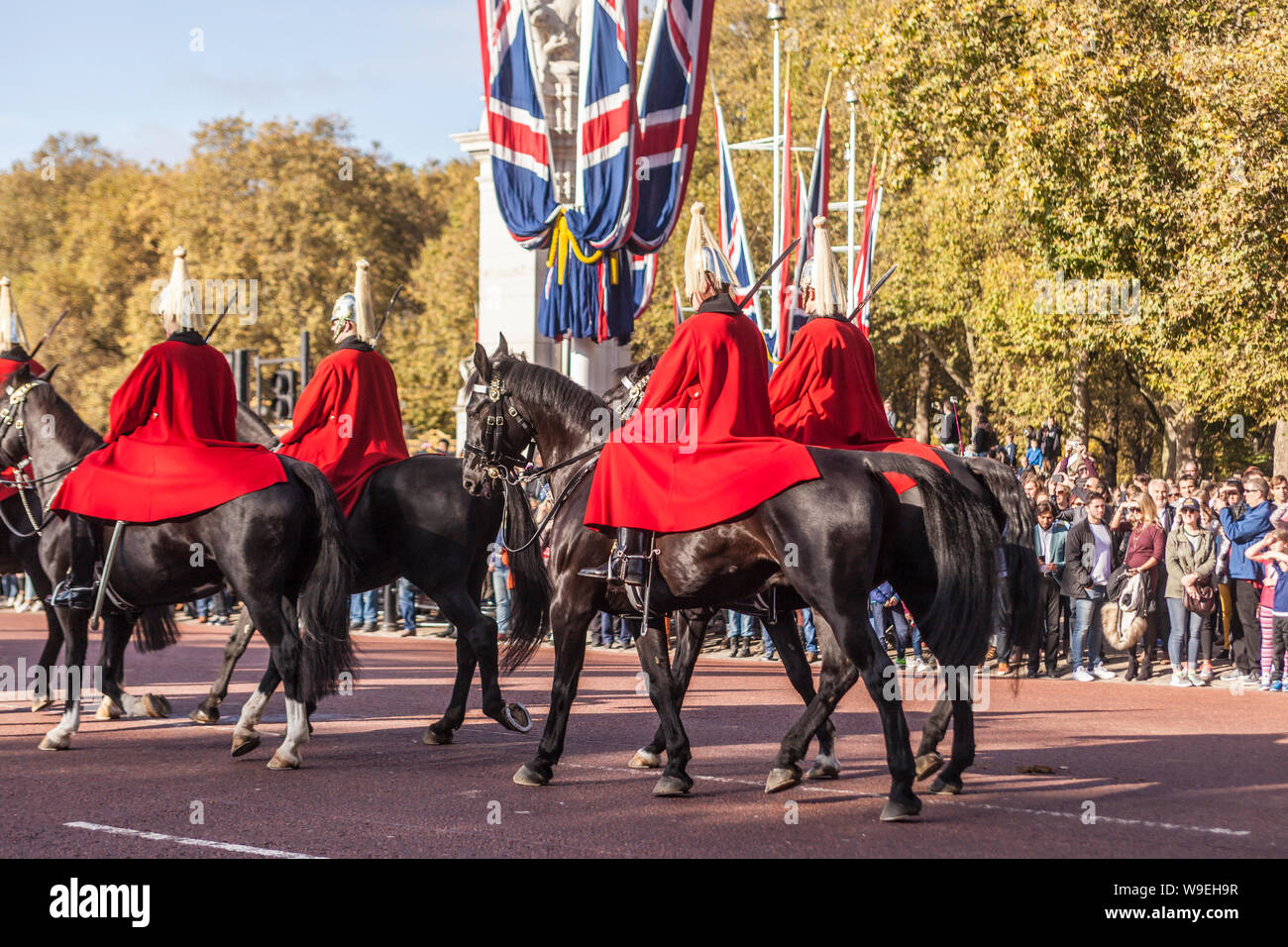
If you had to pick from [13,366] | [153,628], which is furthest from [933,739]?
[13,366]

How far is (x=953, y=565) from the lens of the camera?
773 centimetres

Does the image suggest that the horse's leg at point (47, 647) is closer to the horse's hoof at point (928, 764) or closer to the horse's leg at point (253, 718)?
the horse's leg at point (253, 718)

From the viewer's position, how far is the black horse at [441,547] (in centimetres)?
982

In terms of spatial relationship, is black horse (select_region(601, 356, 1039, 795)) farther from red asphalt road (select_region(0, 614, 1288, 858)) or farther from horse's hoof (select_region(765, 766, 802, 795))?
red asphalt road (select_region(0, 614, 1288, 858))

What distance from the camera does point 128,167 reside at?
2013 inches

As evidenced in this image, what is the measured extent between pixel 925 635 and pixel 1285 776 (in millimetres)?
2728

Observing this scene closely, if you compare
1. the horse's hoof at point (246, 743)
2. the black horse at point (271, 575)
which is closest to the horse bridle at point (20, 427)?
the black horse at point (271, 575)

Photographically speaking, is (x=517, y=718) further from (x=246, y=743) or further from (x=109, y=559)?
(x=109, y=559)

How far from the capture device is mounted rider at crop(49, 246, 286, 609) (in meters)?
8.96

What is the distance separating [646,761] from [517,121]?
9562mm

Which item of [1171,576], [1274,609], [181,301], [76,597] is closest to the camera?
[76,597]

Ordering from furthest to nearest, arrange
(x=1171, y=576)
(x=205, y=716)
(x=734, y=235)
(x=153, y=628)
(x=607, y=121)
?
(x=734, y=235) < (x=607, y=121) < (x=1171, y=576) < (x=205, y=716) < (x=153, y=628)
